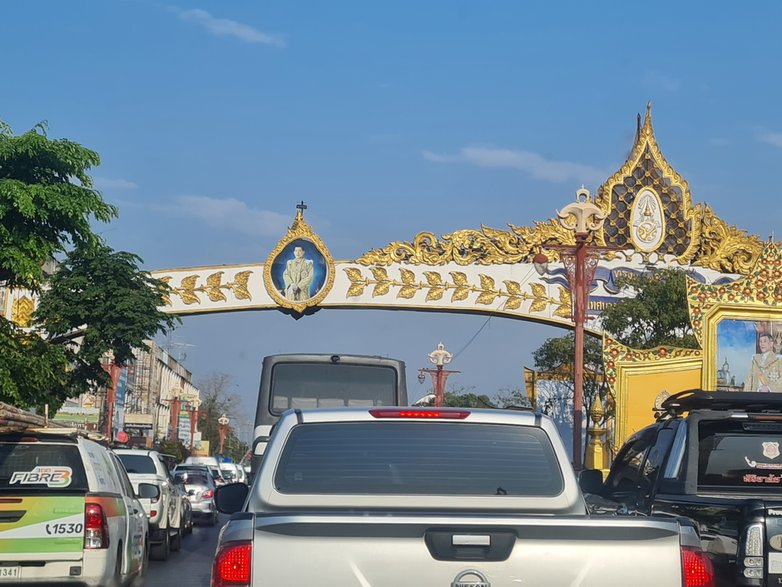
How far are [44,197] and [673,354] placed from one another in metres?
20.6

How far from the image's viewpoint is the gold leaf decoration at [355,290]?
4409 centimetres

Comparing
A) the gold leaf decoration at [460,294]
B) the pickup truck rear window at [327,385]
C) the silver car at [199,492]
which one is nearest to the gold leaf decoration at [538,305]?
the gold leaf decoration at [460,294]

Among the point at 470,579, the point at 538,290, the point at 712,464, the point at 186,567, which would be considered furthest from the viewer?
the point at 538,290

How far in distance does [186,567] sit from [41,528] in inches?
299

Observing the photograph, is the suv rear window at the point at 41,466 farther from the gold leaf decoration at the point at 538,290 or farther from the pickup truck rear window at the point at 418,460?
the gold leaf decoration at the point at 538,290

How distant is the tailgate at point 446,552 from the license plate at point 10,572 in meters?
6.33

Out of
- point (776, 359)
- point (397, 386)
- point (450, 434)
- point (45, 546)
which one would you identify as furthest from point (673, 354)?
point (450, 434)

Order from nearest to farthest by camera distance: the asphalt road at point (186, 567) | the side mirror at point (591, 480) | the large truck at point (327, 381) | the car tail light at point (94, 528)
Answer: the car tail light at point (94, 528)
the side mirror at point (591, 480)
the asphalt road at point (186, 567)
the large truck at point (327, 381)

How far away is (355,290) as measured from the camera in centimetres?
4416

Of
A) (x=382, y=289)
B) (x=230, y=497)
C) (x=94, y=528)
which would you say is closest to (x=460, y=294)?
(x=382, y=289)

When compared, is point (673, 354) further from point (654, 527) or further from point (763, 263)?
point (654, 527)

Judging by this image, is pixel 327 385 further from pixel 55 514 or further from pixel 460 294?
pixel 460 294

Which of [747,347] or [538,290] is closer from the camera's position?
[747,347]

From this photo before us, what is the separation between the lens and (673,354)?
35.5 metres
